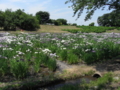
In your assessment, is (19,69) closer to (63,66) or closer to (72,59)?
(63,66)

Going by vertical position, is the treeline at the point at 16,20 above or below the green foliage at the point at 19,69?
above

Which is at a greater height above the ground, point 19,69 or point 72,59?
point 19,69

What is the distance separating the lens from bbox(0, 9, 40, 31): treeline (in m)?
30.0

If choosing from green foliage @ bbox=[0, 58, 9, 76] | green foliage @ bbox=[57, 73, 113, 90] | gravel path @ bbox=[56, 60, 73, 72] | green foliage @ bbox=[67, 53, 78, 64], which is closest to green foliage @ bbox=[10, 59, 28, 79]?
green foliage @ bbox=[0, 58, 9, 76]

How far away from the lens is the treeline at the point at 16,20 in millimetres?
29973

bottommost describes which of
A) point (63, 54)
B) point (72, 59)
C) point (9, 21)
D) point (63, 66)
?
point (63, 66)

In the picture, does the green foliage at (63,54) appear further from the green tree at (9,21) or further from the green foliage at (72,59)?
the green tree at (9,21)

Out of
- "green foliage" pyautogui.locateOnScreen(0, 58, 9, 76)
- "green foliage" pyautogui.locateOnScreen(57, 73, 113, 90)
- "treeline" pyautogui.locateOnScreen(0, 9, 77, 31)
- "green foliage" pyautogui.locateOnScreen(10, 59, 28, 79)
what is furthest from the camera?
"treeline" pyautogui.locateOnScreen(0, 9, 77, 31)

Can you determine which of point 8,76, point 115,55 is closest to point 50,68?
point 8,76

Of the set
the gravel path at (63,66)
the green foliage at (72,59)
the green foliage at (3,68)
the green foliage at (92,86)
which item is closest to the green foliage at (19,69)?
the green foliage at (3,68)

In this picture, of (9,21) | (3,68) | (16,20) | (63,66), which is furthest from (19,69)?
(16,20)

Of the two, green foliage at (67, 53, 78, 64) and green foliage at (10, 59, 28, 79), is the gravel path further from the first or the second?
green foliage at (10, 59, 28, 79)

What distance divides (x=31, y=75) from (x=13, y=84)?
1218 millimetres

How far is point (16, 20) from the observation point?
32562 millimetres
